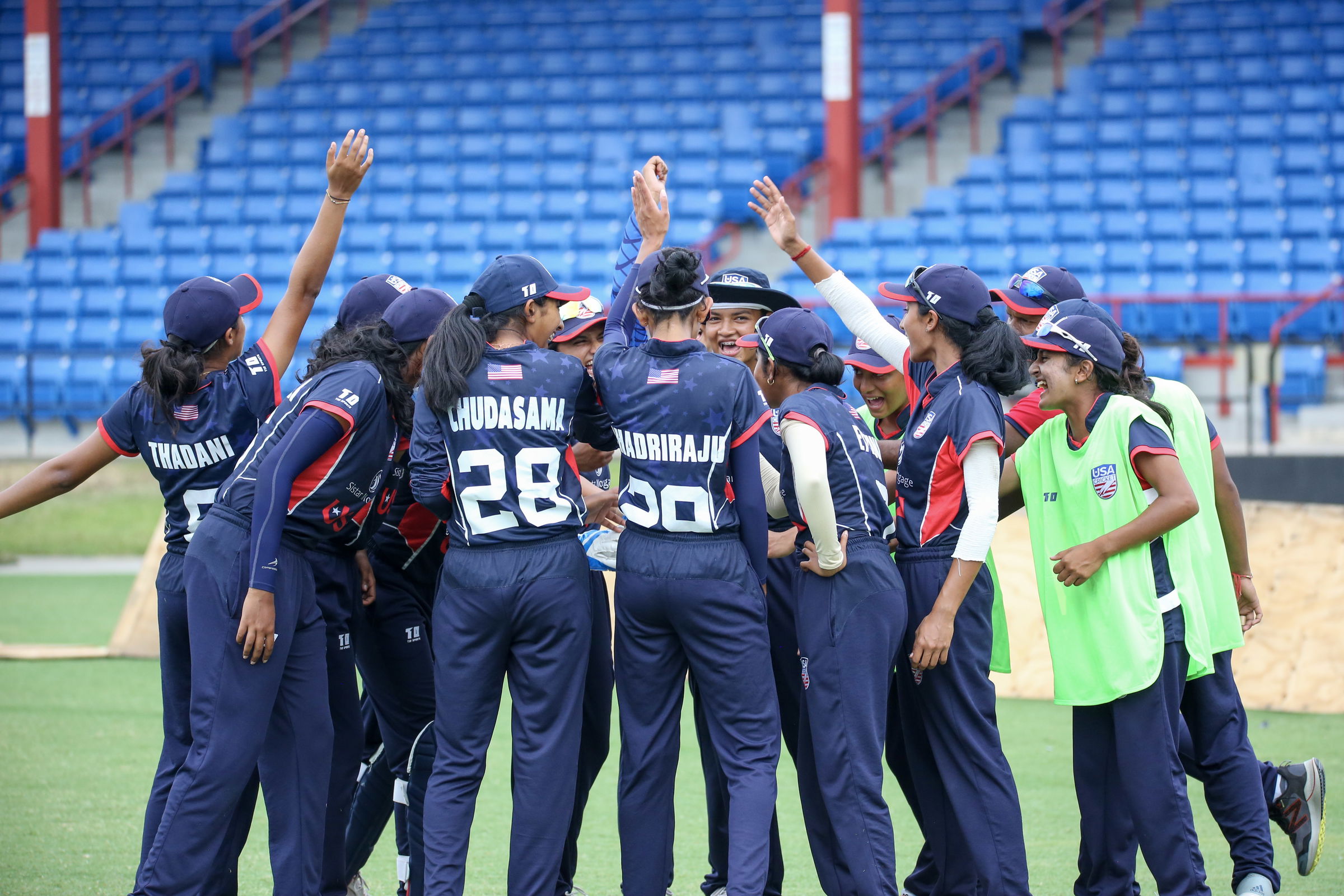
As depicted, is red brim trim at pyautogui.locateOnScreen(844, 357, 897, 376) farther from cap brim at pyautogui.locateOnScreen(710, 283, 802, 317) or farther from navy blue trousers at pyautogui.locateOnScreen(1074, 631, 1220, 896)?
navy blue trousers at pyautogui.locateOnScreen(1074, 631, 1220, 896)

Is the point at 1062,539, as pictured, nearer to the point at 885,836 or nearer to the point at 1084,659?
the point at 1084,659

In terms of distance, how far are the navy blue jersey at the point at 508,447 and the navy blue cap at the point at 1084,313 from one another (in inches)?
59.3

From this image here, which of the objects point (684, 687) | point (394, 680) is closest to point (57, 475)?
point (394, 680)

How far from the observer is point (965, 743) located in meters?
4.14

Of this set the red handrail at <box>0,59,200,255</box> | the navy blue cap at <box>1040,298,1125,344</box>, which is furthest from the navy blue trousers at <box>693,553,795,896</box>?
the red handrail at <box>0,59,200,255</box>

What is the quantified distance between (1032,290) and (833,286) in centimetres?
77

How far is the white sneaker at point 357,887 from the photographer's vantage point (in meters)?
4.59

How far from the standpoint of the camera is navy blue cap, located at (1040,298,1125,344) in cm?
426

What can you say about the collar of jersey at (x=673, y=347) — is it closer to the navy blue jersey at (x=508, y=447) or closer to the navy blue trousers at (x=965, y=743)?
the navy blue jersey at (x=508, y=447)

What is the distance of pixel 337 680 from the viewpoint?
14.3 feet

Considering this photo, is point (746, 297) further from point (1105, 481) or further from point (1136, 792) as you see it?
point (1136, 792)

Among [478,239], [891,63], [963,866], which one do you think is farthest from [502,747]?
[891,63]

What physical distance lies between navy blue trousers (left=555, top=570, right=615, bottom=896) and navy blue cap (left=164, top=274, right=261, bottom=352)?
1391 mm

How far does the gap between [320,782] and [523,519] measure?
1008 millimetres
